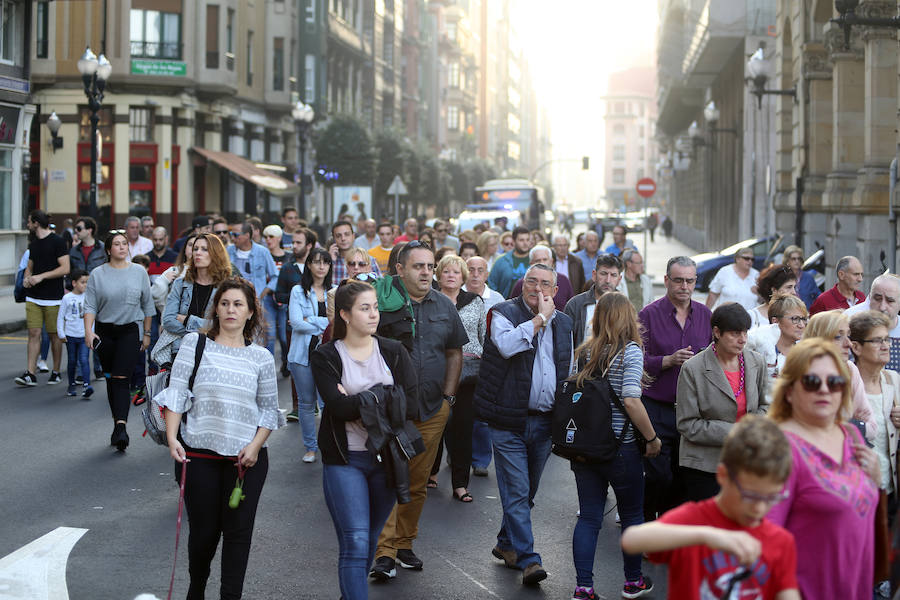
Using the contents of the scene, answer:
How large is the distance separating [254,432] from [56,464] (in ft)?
15.5

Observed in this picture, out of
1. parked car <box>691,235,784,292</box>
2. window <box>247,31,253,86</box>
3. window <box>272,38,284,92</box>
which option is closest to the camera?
parked car <box>691,235,784,292</box>

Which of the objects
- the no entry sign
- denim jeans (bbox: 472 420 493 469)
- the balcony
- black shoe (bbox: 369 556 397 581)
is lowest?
black shoe (bbox: 369 556 397 581)

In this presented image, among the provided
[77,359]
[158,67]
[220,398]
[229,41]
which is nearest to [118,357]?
[77,359]

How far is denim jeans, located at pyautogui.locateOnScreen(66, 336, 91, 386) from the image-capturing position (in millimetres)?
13825

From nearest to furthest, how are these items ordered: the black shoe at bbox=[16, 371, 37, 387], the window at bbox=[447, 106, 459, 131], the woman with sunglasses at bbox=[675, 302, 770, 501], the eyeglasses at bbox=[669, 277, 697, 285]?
the woman with sunglasses at bbox=[675, 302, 770, 501] < the eyeglasses at bbox=[669, 277, 697, 285] < the black shoe at bbox=[16, 371, 37, 387] < the window at bbox=[447, 106, 459, 131]

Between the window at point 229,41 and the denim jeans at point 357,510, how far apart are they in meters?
39.1

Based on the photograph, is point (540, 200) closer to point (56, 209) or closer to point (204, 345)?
point (56, 209)

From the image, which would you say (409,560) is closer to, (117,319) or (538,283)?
(538,283)

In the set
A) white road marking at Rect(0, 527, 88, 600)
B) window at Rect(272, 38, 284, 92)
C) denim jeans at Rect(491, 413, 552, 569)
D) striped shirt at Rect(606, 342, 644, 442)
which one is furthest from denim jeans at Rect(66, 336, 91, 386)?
window at Rect(272, 38, 284, 92)

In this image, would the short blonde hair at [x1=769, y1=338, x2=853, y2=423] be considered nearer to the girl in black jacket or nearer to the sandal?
the girl in black jacket

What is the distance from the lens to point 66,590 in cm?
667

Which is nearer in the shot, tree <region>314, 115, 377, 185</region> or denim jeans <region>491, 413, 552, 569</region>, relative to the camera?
denim jeans <region>491, 413, 552, 569</region>

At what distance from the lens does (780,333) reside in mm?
7078

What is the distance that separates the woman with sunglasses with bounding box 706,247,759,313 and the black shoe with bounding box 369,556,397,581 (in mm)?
→ 5743
